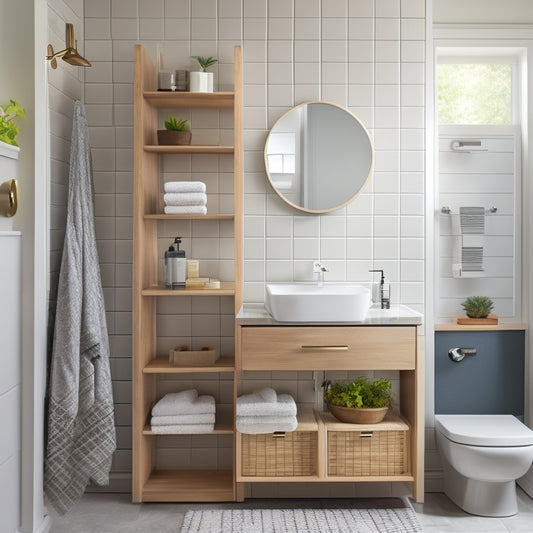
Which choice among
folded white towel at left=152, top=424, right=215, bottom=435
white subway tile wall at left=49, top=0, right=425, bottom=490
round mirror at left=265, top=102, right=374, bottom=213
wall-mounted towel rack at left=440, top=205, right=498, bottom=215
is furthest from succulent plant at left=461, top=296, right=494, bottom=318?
folded white towel at left=152, top=424, right=215, bottom=435

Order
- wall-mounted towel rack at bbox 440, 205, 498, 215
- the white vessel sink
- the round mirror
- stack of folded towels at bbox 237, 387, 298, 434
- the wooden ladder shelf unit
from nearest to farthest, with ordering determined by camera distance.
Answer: the white vessel sink
stack of folded towels at bbox 237, 387, 298, 434
the wooden ladder shelf unit
the round mirror
wall-mounted towel rack at bbox 440, 205, 498, 215

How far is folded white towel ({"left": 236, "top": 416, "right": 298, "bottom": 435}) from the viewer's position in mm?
2902

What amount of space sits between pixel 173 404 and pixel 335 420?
0.79m

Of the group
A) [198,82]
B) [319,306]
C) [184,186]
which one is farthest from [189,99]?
[319,306]

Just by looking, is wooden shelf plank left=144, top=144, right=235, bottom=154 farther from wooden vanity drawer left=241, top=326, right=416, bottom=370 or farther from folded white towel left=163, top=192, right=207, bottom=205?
wooden vanity drawer left=241, top=326, right=416, bottom=370

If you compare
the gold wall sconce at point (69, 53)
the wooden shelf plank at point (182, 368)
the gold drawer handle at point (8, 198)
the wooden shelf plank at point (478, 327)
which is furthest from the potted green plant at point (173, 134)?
the wooden shelf plank at point (478, 327)

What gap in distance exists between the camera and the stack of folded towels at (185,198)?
9.93ft

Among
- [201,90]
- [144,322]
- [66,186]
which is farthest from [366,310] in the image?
[66,186]

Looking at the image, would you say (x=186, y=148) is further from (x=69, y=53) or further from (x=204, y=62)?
(x=69, y=53)

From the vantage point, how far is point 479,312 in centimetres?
343

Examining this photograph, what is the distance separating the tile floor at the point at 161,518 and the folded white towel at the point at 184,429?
0.37 meters

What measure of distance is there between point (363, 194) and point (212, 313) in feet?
3.29

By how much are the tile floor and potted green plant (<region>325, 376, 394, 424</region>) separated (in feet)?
1.77

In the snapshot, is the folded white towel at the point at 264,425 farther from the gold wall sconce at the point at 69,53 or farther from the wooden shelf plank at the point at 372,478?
the gold wall sconce at the point at 69,53
